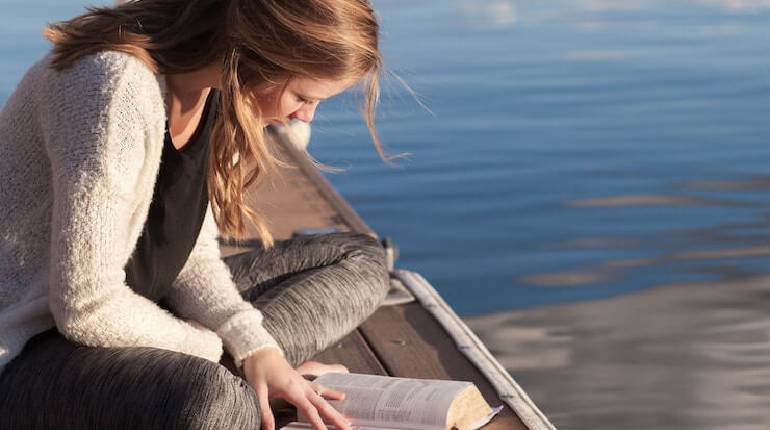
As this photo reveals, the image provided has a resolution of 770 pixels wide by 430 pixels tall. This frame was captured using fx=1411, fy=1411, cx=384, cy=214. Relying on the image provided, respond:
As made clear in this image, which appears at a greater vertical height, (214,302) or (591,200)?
(214,302)

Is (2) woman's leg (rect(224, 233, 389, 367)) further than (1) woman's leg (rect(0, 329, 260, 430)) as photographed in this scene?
Yes

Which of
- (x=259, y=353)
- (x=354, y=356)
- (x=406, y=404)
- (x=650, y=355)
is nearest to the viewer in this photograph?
(x=406, y=404)

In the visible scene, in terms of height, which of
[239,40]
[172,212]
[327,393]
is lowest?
[327,393]

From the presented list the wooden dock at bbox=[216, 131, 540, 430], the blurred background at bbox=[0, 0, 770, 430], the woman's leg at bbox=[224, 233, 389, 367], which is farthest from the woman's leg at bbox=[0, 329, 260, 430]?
the blurred background at bbox=[0, 0, 770, 430]

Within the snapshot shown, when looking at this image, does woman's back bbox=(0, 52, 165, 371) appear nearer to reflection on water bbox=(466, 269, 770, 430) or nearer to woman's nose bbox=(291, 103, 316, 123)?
woman's nose bbox=(291, 103, 316, 123)

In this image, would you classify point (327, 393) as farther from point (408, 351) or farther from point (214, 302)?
point (408, 351)

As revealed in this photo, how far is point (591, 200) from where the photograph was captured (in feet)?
18.4

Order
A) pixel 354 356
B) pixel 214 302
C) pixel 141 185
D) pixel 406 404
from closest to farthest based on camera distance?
pixel 141 185 → pixel 406 404 → pixel 214 302 → pixel 354 356

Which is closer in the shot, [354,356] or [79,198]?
[79,198]

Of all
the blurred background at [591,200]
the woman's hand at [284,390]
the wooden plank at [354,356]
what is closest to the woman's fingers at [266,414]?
the woman's hand at [284,390]

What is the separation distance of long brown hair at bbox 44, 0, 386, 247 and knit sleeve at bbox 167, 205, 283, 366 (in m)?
0.38

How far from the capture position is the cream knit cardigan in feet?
7.15

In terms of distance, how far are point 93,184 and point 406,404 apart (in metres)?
0.67

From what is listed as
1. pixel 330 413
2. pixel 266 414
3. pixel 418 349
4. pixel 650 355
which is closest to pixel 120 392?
pixel 266 414
